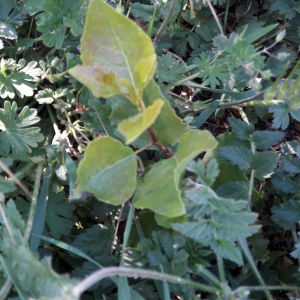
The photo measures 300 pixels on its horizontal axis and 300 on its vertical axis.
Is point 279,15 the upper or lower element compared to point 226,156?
upper

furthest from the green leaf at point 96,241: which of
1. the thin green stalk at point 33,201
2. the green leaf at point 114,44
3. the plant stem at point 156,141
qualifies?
the green leaf at point 114,44

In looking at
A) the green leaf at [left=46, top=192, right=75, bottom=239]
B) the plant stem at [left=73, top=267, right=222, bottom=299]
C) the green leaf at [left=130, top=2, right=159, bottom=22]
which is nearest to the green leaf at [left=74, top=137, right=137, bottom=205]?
the plant stem at [left=73, top=267, right=222, bottom=299]

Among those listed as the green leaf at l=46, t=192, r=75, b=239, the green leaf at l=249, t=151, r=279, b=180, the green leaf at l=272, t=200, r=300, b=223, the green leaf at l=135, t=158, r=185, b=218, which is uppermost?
the green leaf at l=249, t=151, r=279, b=180

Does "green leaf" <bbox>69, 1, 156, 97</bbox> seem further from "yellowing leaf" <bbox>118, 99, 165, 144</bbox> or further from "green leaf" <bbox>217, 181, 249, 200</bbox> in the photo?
"green leaf" <bbox>217, 181, 249, 200</bbox>

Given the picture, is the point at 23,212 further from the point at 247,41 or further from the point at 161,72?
the point at 247,41

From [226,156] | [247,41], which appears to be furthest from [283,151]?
[247,41]

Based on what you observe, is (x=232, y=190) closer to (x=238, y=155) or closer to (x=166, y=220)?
(x=238, y=155)
